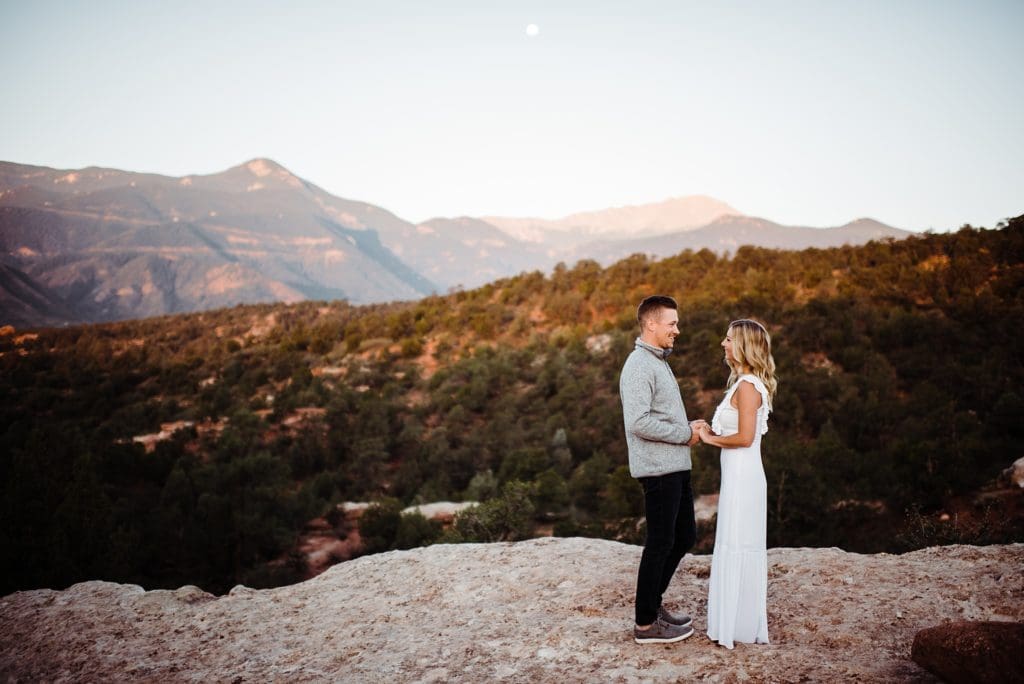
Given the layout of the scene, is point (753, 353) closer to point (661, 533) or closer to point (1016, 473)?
point (661, 533)

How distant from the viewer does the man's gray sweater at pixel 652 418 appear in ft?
10.3

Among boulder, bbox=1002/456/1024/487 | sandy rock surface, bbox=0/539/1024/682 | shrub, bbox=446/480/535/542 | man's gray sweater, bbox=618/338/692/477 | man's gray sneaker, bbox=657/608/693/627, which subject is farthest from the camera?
boulder, bbox=1002/456/1024/487

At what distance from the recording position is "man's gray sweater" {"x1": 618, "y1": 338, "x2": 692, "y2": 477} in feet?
10.3

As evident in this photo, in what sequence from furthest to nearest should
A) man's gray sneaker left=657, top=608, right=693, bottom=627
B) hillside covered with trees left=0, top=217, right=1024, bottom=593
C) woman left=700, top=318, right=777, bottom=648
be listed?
hillside covered with trees left=0, top=217, right=1024, bottom=593, man's gray sneaker left=657, top=608, right=693, bottom=627, woman left=700, top=318, right=777, bottom=648

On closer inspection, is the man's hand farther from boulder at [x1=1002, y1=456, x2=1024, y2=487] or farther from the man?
boulder at [x1=1002, y1=456, x2=1024, y2=487]

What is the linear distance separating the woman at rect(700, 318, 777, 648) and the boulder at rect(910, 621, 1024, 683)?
2.80ft

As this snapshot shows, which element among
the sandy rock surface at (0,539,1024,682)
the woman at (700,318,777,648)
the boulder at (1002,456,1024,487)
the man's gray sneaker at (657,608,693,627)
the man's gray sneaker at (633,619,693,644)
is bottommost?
the boulder at (1002,456,1024,487)

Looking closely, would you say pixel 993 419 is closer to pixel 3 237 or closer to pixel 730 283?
pixel 730 283

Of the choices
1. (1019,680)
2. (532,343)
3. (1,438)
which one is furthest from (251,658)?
(532,343)

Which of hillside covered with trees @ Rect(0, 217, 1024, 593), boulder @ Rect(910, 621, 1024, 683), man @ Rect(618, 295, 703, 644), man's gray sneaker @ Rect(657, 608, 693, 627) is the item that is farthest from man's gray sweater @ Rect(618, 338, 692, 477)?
hillside covered with trees @ Rect(0, 217, 1024, 593)

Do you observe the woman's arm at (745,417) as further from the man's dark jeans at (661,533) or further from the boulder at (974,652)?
the boulder at (974,652)

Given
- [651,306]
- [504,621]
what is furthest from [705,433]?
[504,621]

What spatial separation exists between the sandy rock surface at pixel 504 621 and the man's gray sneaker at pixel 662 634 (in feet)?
0.20

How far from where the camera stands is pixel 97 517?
9.75 metres
